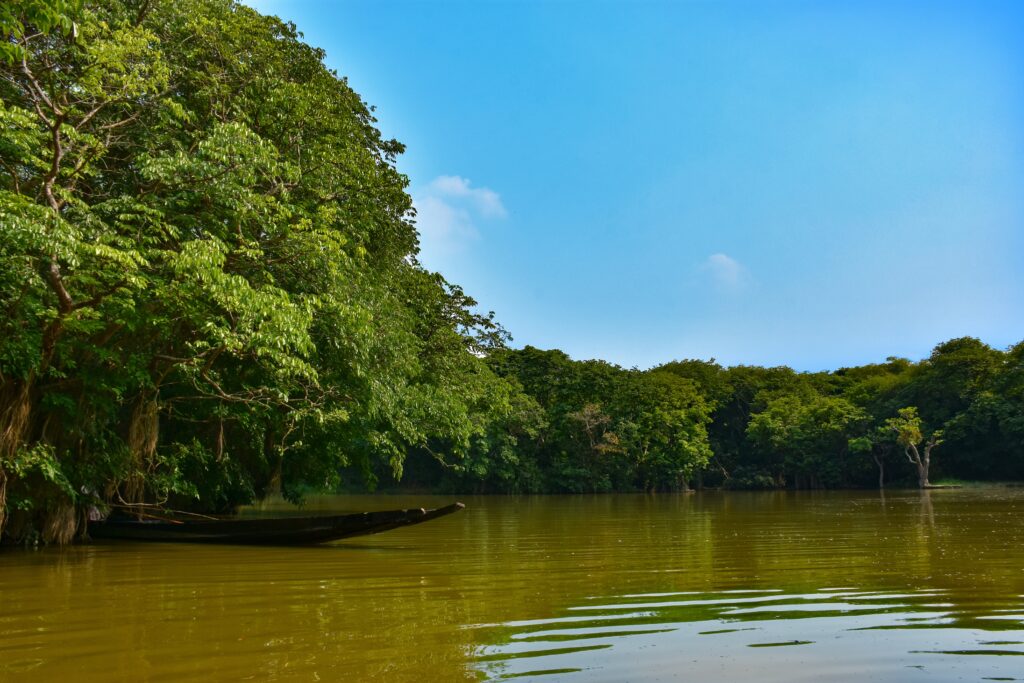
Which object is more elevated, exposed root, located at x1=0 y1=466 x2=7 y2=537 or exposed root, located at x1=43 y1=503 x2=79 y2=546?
exposed root, located at x1=0 y1=466 x2=7 y2=537

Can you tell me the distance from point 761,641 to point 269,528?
336 inches

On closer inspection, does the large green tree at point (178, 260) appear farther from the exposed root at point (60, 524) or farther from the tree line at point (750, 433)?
the tree line at point (750, 433)

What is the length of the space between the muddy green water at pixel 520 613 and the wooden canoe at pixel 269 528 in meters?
0.36

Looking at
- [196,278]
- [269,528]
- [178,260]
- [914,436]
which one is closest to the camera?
[178,260]

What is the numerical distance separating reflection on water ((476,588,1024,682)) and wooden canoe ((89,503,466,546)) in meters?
4.57

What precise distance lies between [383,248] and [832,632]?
568 inches

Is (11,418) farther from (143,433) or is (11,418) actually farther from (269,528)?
(269,528)

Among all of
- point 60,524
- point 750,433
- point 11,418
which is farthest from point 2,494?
point 750,433

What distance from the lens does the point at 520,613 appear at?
5.79 meters

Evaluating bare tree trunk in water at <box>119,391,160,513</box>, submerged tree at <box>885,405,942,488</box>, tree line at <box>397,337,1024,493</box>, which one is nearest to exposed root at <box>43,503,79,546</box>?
bare tree trunk in water at <box>119,391,160,513</box>

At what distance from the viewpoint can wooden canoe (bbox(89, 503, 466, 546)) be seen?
10.6 m

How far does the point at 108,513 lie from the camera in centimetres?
1271

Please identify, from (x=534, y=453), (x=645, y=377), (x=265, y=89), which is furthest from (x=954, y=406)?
(x=265, y=89)

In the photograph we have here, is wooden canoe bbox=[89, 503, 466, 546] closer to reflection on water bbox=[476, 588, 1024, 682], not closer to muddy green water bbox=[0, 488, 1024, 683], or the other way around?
muddy green water bbox=[0, 488, 1024, 683]
